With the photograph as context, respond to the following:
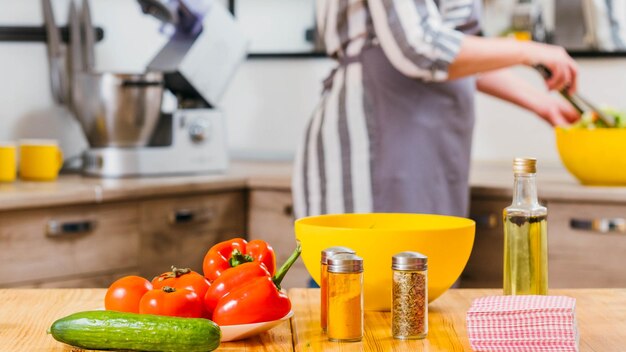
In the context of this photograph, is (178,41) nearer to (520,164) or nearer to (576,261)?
(576,261)

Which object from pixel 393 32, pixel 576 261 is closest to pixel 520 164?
pixel 393 32

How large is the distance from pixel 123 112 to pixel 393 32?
1.05 m

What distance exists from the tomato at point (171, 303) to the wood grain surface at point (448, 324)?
0.42ft

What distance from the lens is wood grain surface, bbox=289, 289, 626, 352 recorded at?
1158mm

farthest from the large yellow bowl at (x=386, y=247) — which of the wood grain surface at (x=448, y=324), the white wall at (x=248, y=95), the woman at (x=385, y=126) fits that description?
the white wall at (x=248, y=95)

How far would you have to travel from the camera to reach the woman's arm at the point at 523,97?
2.58 meters

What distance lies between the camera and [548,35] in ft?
10.4

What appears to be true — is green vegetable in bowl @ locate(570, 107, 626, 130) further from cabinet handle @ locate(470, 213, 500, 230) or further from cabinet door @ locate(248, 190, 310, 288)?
cabinet door @ locate(248, 190, 310, 288)

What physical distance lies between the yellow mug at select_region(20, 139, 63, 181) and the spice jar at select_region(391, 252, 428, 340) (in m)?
1.78

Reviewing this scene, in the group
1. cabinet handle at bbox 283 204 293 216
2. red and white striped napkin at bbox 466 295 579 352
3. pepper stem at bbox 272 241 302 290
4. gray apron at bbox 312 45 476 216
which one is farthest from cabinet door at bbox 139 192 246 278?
red and white striped napkin at bbox 466 295 579 352

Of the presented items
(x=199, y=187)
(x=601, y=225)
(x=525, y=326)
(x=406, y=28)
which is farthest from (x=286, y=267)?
(x=199, y=187)

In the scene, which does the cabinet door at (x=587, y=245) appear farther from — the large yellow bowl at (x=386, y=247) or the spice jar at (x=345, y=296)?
the spice jar at (x=345, y=296)

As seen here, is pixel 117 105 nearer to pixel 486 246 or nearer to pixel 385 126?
pixel 385 126

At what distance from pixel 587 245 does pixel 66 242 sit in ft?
4.21
